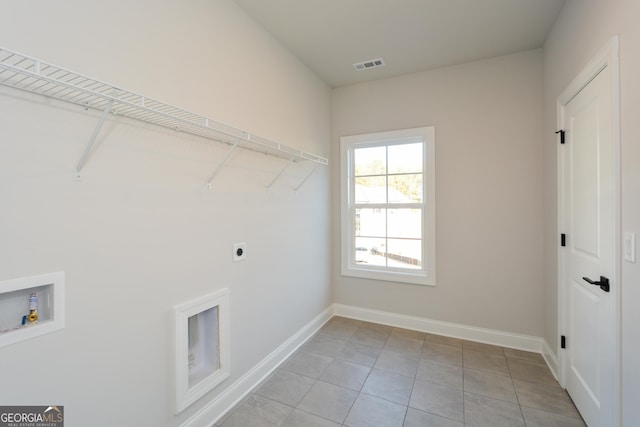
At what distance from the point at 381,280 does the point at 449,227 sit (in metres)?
0.95

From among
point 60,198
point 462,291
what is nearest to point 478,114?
point 462,291

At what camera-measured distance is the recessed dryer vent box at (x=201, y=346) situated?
1.57m

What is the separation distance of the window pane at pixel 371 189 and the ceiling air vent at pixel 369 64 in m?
1.17

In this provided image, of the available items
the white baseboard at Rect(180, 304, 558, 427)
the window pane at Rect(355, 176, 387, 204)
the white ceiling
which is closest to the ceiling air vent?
the white ceiling

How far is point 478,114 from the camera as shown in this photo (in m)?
2.80

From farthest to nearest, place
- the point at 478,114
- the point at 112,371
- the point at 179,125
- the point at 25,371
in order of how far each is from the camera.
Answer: the point at 478,114 → the point at 179,125 → the point at 112,371 → the point at 25,371

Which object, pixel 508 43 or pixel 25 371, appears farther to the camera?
pixel 508 43

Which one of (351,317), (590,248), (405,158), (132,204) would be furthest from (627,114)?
(351,317)

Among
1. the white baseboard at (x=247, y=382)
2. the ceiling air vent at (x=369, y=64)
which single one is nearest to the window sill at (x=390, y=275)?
the white baseboard at (x=247, y=382)

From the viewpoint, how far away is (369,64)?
287cm

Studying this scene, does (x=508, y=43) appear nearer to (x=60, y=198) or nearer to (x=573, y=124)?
(x=573, y=124)

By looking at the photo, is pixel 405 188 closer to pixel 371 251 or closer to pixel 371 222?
pixel 371 222

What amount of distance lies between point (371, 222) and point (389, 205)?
30 centimetres

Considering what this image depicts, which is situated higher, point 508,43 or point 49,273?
point 508,43
